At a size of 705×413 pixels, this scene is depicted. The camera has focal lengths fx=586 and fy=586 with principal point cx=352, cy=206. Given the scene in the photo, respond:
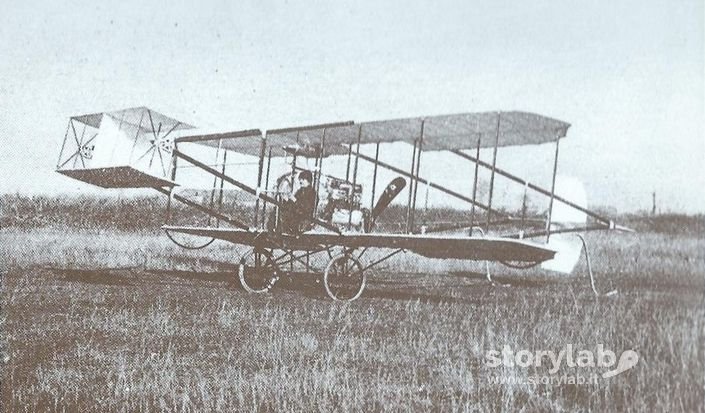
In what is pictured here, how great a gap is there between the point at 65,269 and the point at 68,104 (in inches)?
105

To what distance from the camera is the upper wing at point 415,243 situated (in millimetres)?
4514

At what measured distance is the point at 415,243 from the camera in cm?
520

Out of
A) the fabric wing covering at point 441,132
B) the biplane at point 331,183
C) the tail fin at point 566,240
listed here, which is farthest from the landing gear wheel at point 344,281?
the tail fin at point 566,240

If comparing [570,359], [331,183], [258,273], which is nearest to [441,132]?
[331,183]

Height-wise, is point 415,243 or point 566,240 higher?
point 566,240

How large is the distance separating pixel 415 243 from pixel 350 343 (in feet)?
5.35

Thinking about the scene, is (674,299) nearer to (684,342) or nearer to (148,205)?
(684,342)

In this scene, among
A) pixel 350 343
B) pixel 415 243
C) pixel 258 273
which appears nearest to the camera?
pixel 350 343

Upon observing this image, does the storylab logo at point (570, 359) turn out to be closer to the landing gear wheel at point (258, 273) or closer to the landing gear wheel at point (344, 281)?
the landing gear wheel at point (344, 281)

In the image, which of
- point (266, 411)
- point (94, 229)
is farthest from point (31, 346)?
point (94, 229)

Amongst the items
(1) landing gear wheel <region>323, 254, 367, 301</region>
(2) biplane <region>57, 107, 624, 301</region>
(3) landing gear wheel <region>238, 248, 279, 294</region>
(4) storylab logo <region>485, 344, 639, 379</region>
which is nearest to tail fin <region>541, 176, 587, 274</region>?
(2) biplane <region>57, 107, 624, 301</region>

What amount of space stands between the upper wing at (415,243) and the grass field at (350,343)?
430 mm

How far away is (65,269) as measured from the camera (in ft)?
23.2

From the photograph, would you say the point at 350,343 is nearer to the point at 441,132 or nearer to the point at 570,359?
the point at 570,359
